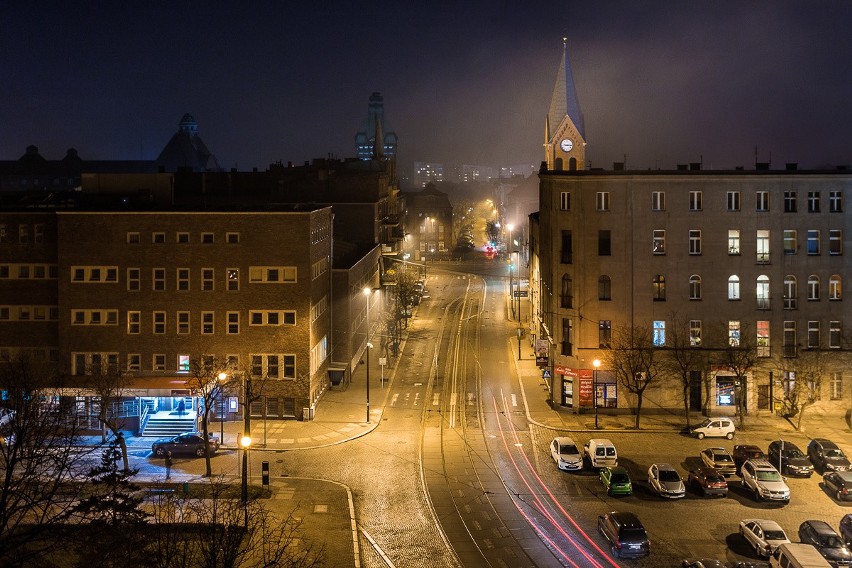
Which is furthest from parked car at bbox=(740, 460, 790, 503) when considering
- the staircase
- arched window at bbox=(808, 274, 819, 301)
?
the staircase

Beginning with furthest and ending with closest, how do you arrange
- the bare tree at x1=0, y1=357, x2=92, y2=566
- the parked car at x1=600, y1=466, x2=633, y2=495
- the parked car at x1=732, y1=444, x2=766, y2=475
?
1. the parked car at x1=732, y1=444, x2=766, y2=475
2. the parked car at x1=600, y1=466, x2=633, y2=495
3. the bare tree at x1=0, y1=357, x2=92, y2=566

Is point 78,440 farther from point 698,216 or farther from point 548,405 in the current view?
point 698,216

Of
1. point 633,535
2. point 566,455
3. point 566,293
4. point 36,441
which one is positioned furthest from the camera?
point 566,293

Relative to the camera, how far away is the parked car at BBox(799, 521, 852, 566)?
3428 cm

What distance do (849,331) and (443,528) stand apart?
107 ft

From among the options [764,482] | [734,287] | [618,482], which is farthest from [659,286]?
[618,482]

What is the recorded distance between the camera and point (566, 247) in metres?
60.6

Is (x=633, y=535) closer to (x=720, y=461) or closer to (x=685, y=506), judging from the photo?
→ (x=685, y=506)

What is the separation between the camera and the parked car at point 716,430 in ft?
175

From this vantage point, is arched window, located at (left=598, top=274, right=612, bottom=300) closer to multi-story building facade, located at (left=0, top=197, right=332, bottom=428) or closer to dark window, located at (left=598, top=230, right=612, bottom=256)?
dark window, located at (left=598, top=230, right=612, bottom=256)

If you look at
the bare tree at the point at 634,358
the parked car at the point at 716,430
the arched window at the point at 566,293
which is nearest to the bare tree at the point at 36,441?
the arched window at the point at 566,293

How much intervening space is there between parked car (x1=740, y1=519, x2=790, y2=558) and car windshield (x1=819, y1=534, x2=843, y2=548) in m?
1.23

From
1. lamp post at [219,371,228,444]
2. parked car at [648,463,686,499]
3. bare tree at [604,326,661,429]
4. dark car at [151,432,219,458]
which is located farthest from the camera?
bare tree at [604,326,661,429]

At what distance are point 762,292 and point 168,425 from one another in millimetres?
37308
